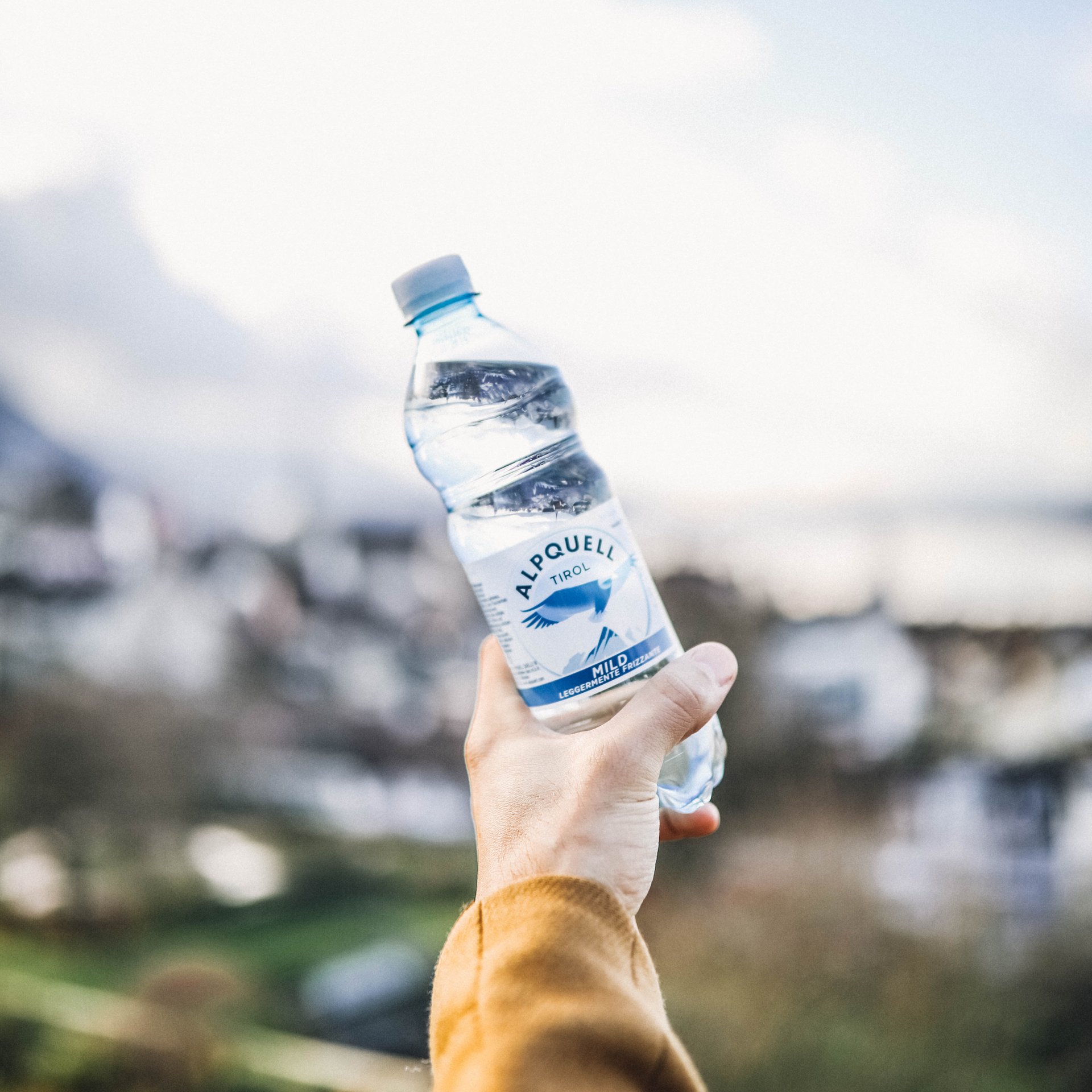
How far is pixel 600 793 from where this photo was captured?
1.16 metres

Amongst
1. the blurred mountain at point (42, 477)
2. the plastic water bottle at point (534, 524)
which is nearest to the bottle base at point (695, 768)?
the plastic water bottle at point (534, 524)

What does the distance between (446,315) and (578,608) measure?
0.56m

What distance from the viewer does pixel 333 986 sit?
331 inches

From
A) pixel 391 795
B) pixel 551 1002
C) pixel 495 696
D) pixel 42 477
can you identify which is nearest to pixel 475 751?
pixel 495 696

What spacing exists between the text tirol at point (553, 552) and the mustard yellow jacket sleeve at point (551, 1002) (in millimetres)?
413

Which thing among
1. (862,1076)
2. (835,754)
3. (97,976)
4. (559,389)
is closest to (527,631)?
(559,389)

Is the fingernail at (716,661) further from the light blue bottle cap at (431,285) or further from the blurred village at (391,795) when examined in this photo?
the blurred village at (391,795)

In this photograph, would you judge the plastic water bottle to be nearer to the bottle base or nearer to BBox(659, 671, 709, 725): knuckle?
the bottle base

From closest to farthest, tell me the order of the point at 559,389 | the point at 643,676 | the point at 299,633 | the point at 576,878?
the point at 576,878 < the point at 643,676 < the point at 559,389 < the point at 299,633

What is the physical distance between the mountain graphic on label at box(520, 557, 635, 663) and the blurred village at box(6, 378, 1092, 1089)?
557cm

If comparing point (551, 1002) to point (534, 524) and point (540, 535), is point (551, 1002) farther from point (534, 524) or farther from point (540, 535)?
point (534, 524)

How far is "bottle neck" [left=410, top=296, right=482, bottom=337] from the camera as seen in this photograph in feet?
4.75

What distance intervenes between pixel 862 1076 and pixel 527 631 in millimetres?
5970

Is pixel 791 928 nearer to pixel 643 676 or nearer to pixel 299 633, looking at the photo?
pixel 643 676
